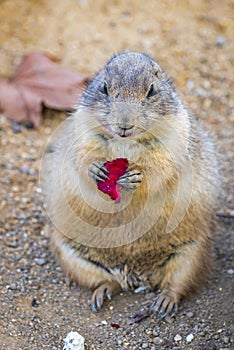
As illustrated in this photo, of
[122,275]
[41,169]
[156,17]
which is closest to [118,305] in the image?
[122,275]

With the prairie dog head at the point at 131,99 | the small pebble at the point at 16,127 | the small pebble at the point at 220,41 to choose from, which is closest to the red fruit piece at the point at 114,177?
the prairie dog head at the point at 131,99

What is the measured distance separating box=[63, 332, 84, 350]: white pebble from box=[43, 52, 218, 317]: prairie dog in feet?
1.48

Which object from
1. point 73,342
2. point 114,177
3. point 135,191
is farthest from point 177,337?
point 114,177

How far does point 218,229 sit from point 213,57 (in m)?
2.43

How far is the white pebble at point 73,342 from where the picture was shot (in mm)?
4824

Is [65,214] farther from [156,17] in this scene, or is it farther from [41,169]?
[156,17]

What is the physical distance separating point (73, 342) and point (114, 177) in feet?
3.45

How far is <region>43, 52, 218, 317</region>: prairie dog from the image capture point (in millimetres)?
4855

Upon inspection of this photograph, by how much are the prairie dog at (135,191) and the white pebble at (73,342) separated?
0.45 m

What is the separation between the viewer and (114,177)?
493 cm

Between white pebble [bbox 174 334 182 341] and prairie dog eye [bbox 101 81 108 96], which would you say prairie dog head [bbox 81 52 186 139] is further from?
white pebble [bbox 174 334 182 341]

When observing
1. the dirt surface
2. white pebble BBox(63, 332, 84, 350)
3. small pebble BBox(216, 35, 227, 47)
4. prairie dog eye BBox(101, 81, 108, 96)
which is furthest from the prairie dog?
small pebble BBox(216, 35, 227, 47)

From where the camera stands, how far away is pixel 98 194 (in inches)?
201

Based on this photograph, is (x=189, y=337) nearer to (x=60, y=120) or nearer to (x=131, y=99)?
(x=131, y=99)
